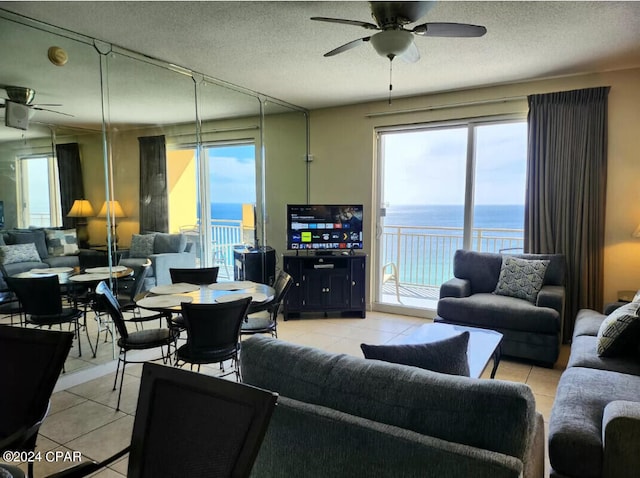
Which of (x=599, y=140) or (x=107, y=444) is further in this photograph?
(x=599, y=140)

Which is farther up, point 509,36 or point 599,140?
point 509,36

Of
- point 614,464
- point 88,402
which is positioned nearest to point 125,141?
point 88,402

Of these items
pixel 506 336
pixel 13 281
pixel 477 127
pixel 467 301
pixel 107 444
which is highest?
pixel 477 127

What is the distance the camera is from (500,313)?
363cm

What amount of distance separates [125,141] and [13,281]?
58.1 inches

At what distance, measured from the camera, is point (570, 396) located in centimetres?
203

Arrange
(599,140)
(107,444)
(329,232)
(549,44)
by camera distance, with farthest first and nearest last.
Result: (329,232), (599,140), (549,44), (107,444)

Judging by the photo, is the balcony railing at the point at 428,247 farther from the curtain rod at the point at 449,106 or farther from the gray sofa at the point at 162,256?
the gray sofa at the point at 162,256

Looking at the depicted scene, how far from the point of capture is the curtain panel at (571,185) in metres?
3.94

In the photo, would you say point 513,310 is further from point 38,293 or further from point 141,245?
point 38,293

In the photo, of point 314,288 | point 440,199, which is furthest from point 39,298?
point 440,199

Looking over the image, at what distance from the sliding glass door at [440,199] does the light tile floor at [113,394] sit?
3.80 ft

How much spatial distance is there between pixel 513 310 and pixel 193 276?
2.86m

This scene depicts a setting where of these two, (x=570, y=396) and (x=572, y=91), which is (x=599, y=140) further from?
(x=570, y=396)
